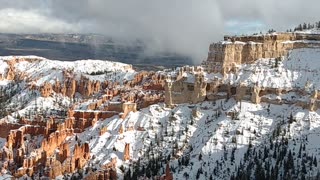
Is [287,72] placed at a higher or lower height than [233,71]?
lower

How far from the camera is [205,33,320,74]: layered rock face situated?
16750 centimetres

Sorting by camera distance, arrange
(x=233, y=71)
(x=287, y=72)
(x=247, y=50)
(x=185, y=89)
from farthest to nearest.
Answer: (x=247, y=50)
(x=233, y=71)
(x=185, y=89)
(x=287, y=72)

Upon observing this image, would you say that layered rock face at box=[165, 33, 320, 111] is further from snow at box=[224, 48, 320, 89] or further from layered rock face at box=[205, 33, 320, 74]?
snow at box=[224, 48, 320, 89]

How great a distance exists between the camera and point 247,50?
16900 cm

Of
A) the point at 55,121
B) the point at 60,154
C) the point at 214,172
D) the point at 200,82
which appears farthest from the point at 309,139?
the point at 55,121

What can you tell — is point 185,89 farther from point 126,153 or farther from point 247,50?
point 126,153

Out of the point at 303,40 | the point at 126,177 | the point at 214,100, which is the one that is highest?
the point at 303,40

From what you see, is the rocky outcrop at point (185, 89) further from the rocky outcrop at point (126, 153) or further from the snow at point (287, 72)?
the rocky outcrop at point (126, 153)

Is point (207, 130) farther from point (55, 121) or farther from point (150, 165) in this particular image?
point (55, 121)

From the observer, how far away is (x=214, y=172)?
131250 millimetres

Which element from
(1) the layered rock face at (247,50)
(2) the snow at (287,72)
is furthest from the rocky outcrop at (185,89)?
(1) the layered rock face at (247,50)

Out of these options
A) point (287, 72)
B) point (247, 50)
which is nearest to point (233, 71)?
point (247, 50)

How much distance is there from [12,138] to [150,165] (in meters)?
51.5

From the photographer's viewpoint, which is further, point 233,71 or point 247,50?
point 247,50
